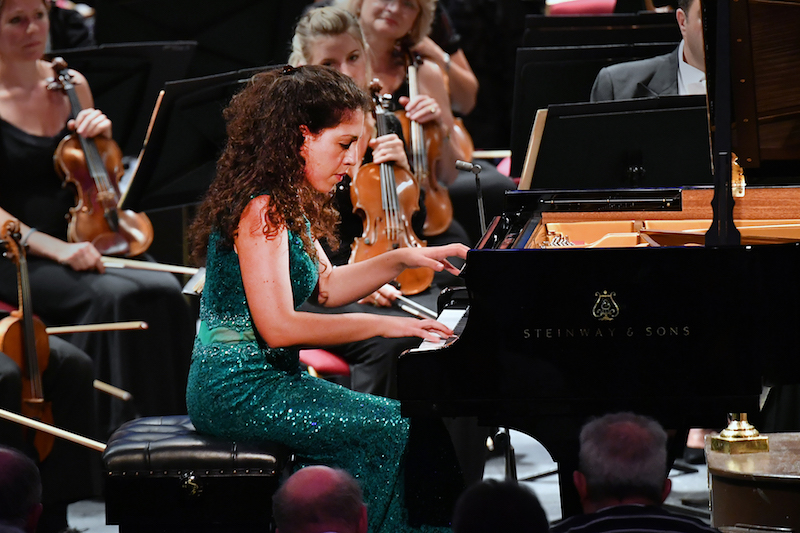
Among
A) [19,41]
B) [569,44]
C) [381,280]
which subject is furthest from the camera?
[569,44]

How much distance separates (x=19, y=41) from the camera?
13.0ft

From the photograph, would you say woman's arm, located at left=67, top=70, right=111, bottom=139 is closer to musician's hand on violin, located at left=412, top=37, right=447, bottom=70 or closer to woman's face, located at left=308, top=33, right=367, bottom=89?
woman's face, located at left=308, top=33, right=367, bottom=89

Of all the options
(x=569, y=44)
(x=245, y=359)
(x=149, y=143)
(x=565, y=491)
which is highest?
(x=569, y=44)

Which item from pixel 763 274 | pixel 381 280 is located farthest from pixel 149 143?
pixel 763 274

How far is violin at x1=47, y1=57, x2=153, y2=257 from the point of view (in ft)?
13.1

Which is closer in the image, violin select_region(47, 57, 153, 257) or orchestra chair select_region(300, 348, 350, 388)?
orchestra chair select_region(300, 348, 350, 388)

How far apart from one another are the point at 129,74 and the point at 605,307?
2.59 metres

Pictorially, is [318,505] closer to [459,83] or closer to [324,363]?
[324,363]

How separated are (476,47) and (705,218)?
10.9ft

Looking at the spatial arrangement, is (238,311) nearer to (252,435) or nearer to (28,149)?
(252,435)

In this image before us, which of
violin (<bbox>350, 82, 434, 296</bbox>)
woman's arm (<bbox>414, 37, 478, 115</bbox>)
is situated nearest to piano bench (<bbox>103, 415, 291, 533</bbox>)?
violin (<bbox>350, 82, 434, 296</bbox>)

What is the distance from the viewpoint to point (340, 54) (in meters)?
3.92

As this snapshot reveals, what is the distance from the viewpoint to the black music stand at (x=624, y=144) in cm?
337

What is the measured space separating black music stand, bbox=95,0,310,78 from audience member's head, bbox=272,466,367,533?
3.22 meters
